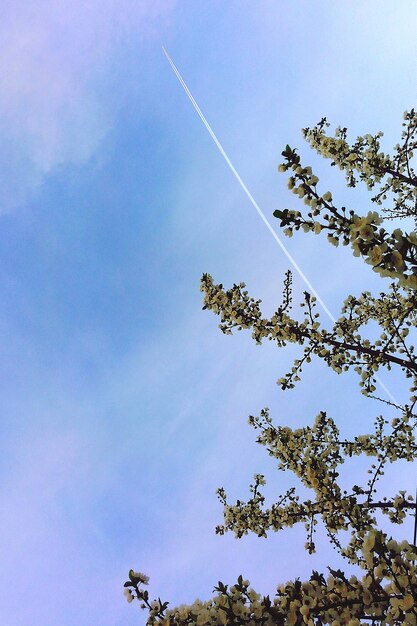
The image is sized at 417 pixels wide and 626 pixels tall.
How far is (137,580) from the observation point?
423cm

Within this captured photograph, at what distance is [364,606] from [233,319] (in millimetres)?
4245

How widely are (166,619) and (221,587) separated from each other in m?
0.59

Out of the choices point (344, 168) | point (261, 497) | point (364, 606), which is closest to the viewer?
point (364, 606)

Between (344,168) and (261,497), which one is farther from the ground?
(344,168)

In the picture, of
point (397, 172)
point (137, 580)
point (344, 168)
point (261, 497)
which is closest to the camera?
point (137, 580)

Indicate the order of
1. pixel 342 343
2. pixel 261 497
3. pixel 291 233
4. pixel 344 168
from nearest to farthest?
pixel 291 233 → pixel 342 343 → pixel 261 497 → pixel 344 168

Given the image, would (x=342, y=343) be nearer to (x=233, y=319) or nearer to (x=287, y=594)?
(x=233, y=319)

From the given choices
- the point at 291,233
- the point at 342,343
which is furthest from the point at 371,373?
the point at 291,233

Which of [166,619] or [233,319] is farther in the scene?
[233,319]

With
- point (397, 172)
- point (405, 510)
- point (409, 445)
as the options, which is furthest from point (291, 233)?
point (397, 172)

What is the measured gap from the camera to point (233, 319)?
7.25 metres

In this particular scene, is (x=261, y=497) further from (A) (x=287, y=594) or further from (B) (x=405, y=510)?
(A) (x=287, y=594)

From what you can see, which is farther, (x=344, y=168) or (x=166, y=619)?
(x=344, y=168)

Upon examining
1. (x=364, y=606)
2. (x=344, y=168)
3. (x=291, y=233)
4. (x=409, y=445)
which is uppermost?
(x=344, y=168)
